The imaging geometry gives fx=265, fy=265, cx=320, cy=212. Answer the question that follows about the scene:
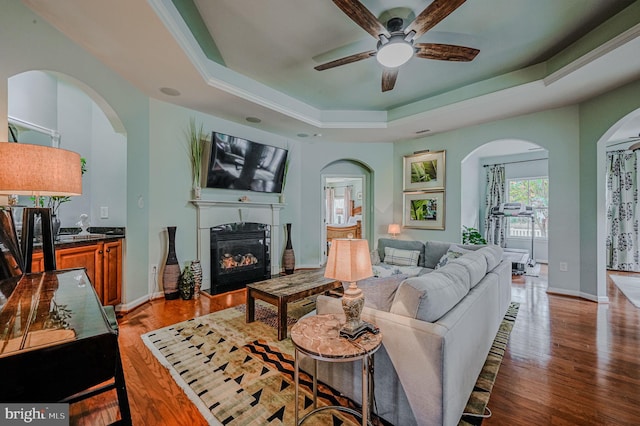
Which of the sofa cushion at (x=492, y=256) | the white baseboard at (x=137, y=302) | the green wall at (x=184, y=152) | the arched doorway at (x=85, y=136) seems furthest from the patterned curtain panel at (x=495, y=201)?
the arched doorway at (x=85, y=136)

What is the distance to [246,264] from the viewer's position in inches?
181

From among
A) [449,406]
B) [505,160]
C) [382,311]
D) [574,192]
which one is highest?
[505,160]

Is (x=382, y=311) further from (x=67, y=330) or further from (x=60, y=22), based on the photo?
(x=60, y=22)

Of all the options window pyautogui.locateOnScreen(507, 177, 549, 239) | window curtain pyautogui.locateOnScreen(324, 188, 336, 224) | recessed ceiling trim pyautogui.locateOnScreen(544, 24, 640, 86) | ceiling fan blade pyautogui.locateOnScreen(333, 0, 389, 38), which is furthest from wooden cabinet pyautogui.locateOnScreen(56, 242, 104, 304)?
window pyautogui.locateOnScreen(507, 177, 549, 239)

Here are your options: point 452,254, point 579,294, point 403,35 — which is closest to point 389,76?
point 403,35

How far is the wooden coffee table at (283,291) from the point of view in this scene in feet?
8.33

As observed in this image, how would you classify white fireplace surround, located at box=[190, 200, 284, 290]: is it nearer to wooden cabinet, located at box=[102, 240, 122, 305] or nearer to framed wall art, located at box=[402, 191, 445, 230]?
wooden cabinet, located at box=[102, 240, 122, 305]

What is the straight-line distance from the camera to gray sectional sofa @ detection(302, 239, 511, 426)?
4.46 ft

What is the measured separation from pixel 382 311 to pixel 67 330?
1.47 meters

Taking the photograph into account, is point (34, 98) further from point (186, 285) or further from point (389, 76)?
point (389, 76)

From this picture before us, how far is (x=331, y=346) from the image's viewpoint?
4.44ft

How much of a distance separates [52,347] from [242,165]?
3.95m

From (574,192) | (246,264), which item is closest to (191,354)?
(246,264)

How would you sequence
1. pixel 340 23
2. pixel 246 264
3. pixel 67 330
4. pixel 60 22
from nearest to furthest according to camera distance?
pixel 67 330 → pixel 60 22 → pixel 340 23 → pixel 246 264
